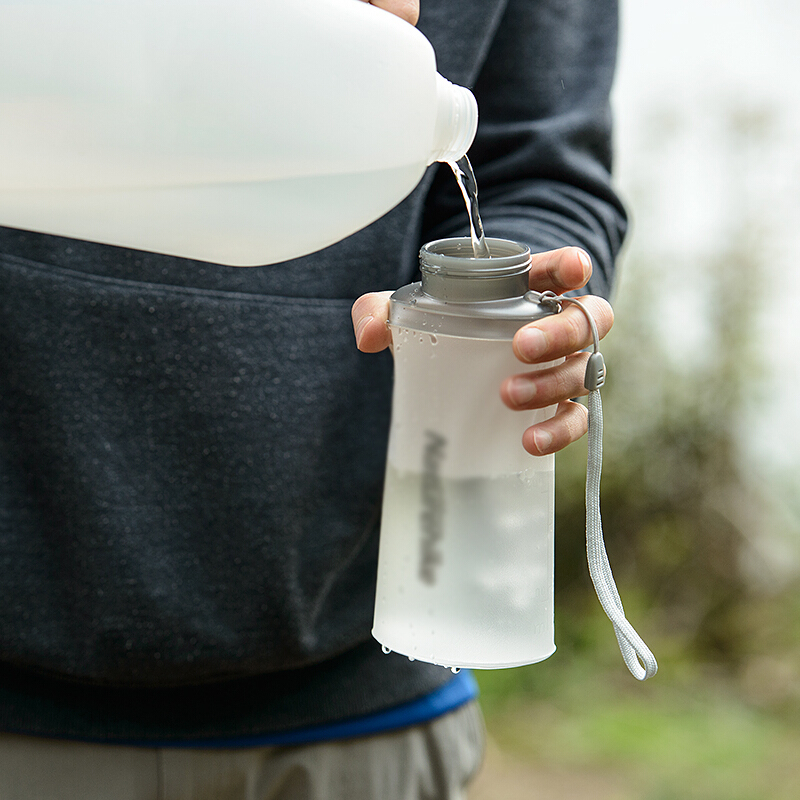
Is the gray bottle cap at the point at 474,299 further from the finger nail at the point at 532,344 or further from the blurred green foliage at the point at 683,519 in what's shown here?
the blurred green foliage at the point at 683,519

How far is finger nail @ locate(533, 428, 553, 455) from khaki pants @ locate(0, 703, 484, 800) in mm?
472

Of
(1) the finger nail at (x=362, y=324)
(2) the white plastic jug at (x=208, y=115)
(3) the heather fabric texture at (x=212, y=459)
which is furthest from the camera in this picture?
(3) the heather fabric texture at (x=212, y=459)

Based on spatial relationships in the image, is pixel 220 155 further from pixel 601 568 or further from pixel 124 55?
pixel 601 568

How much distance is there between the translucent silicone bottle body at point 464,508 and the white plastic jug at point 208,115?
3.7 inches

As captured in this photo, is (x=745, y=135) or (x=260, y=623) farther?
(x=745, y=135)

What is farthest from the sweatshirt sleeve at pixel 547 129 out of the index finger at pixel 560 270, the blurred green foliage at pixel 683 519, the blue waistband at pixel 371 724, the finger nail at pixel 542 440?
the blurred green foliage at pixel 683 519

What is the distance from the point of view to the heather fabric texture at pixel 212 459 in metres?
0.80

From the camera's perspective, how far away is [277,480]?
849 mm

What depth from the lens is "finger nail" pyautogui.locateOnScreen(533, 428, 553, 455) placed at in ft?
1.86

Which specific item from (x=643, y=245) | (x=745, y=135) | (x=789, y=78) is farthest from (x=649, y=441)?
(x=789, y=78)

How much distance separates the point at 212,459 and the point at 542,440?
37 cm

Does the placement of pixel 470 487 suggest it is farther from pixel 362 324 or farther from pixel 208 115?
pixel 208 115

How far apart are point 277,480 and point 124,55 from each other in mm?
420

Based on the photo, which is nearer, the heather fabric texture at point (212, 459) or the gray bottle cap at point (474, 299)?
the gray bottle cap at point (474, 299)
